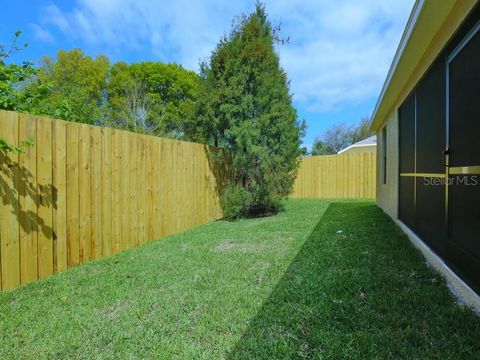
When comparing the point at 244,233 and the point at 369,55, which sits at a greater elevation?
the point at 369,55

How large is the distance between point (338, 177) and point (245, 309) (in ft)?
38.2

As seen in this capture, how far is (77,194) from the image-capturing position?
12.9 ft

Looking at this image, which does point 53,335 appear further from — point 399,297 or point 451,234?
point 451,234

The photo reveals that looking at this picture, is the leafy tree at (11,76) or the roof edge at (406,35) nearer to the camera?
the roof edge at (406,35)

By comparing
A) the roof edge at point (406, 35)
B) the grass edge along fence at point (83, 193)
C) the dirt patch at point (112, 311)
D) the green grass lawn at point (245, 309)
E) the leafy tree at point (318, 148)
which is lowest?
the dirt patch at point (112, 311)

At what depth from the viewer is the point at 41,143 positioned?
11.3ft

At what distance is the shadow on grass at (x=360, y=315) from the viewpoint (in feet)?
6.43

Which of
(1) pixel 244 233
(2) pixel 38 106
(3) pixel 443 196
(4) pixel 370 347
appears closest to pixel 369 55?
(1) pixel 244 233

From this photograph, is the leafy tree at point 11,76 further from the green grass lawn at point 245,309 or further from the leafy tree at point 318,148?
the leafy tree at point 318,148

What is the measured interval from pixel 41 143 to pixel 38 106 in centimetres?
125

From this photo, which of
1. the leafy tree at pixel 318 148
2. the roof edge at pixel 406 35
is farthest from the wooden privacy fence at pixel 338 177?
the leafy tree at pixel 318 148

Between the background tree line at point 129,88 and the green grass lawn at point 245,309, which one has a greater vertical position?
the background tree line at point 129,88

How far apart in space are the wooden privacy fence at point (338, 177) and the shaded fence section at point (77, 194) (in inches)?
344

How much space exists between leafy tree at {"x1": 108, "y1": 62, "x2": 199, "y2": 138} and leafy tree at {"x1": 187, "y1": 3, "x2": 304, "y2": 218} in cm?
903
